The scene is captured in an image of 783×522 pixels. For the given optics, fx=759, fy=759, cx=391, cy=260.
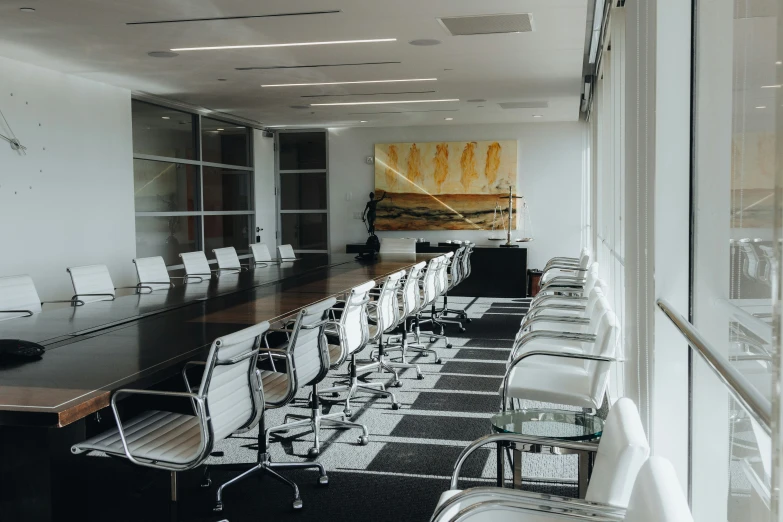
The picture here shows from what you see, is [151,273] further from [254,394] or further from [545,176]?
[545,176]

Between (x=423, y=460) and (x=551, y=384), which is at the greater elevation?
(x=551, y=384)

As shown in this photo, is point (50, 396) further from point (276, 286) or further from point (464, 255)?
point (464, 255)


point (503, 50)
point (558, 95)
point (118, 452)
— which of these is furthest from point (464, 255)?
point (118, 452)

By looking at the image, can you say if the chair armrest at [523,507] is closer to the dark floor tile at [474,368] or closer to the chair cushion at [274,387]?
the chair cushion at [274,387]

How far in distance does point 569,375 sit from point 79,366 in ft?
7.68

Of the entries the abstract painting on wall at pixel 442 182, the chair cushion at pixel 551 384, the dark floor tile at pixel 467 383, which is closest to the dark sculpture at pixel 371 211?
the abstract painting on wall at pixel 442 182

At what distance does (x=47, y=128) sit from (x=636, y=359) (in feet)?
22.1

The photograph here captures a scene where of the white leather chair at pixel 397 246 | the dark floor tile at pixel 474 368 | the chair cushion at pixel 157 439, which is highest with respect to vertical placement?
the white leather chair at pixel 397 246

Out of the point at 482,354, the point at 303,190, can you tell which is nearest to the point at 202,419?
the point at 482,354

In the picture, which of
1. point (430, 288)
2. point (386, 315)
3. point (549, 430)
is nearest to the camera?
point (549, 430)

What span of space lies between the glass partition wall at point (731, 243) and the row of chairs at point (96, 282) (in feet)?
13.0

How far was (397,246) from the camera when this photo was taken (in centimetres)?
995

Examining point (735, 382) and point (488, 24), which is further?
point (488, 24)

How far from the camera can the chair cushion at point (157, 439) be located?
114 inches
